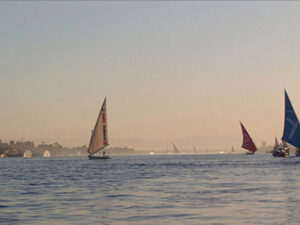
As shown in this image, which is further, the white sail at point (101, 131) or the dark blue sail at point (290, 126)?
the white sail at point (101, 131)

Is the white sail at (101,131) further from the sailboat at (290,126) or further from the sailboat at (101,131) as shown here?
the sailboat at (290,126)

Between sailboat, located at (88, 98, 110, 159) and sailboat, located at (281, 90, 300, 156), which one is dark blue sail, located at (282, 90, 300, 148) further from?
sailboat, located at (88, 98, 110, 159)

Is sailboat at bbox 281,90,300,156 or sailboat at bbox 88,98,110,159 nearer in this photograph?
sailboat at bbox 281,90,300,156

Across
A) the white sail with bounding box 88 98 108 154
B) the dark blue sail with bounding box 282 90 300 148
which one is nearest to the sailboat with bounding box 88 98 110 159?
the white sail with bounding box 88 98 108 154

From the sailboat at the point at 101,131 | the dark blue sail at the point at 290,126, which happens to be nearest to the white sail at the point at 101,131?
the sailboat at the point at 101,131

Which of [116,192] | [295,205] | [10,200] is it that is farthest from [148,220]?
[116,192]

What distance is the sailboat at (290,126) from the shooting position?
134m

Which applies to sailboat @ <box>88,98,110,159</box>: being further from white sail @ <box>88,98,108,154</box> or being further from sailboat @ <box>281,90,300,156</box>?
sailboat @ <box>281,90,300,156</box>

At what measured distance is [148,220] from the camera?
2878 centimetres

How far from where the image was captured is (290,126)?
13425 centimetres

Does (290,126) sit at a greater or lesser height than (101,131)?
lesser

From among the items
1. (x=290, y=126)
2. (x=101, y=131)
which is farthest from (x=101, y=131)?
(x=290, y=126)

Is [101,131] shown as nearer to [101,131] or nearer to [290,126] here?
[101,131]

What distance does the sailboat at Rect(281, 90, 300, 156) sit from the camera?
134 meters
